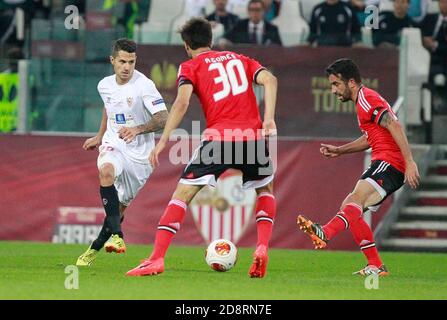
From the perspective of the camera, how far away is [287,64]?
17328mm

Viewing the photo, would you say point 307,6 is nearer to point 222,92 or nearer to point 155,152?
point 222,92

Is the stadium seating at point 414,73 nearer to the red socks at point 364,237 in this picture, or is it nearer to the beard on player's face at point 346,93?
the beard on player's face at point 346,93

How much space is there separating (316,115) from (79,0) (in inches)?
168

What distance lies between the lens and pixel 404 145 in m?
11.4

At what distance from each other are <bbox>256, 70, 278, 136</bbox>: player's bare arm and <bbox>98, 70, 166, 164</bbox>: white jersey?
5.94 feet

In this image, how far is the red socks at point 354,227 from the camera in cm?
1147

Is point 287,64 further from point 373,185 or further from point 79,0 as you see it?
point 373,185

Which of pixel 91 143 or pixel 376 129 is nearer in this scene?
pixel 376 129

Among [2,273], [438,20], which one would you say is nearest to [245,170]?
[2,273]

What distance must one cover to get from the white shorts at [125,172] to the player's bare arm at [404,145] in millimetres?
2633

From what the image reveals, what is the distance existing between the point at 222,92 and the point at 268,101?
47 cm

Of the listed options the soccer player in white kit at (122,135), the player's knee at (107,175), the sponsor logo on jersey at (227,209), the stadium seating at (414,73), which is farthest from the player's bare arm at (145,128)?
the stadium seating at (414,73)

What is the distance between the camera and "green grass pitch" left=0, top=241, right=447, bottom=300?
9.35 m

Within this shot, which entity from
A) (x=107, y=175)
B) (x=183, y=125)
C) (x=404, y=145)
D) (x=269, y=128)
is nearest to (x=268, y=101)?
(x=269, y=128)
